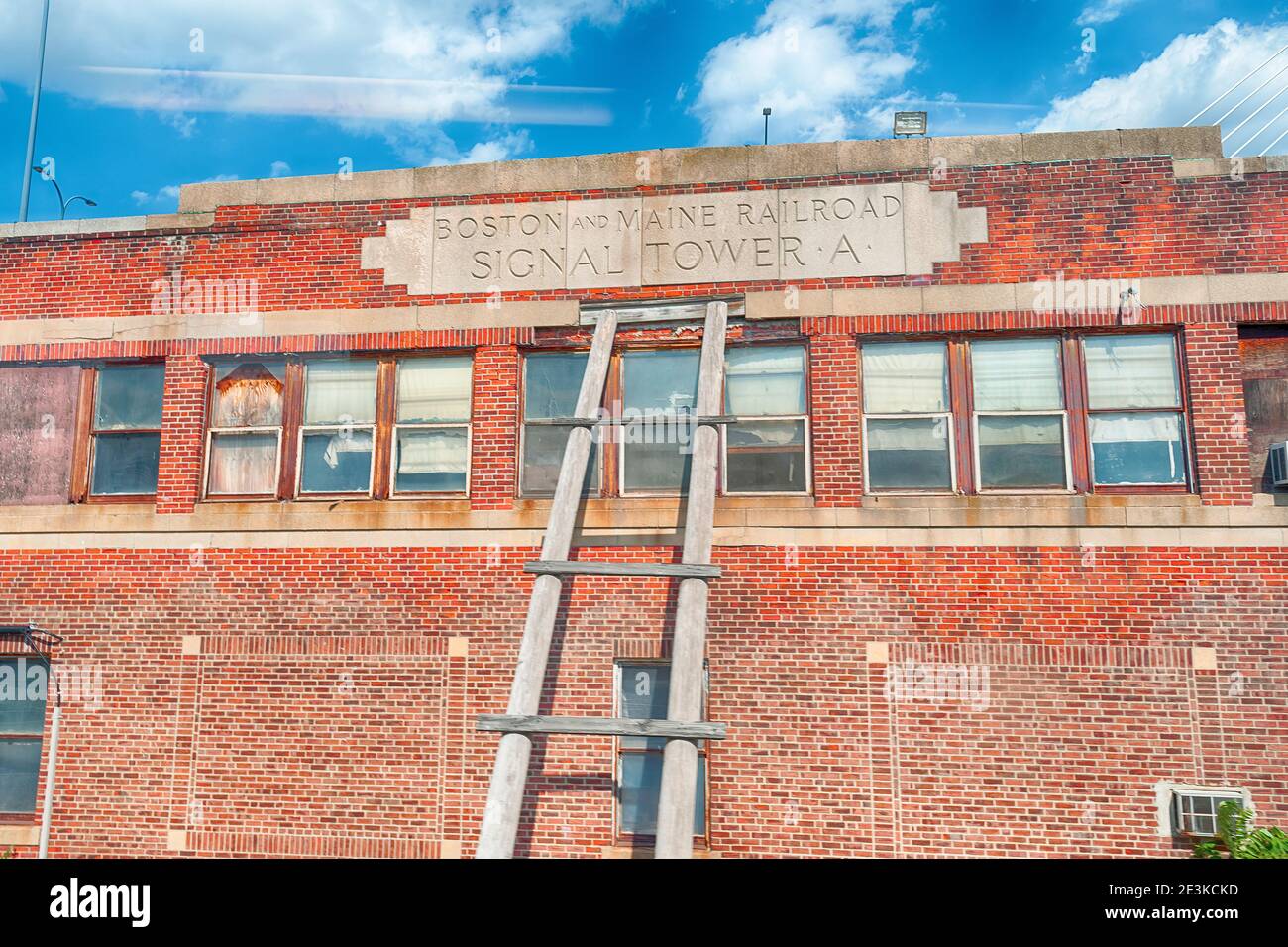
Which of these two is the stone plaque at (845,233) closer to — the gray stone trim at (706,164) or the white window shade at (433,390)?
the gray stone trim at (706,164)

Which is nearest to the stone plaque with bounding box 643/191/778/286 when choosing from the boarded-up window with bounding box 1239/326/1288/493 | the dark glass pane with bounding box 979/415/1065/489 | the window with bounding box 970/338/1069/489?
the window with bounding box 970/338/1069/489

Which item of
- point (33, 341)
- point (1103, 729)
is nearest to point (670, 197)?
point (1103, 729)

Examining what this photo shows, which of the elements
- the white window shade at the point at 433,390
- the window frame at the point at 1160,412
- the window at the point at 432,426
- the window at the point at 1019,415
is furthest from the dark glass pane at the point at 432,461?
the window frame at the point at 1160,412

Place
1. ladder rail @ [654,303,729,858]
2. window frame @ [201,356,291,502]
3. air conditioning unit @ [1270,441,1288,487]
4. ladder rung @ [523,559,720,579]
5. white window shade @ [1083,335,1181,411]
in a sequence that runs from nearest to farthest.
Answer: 1. ladder rail @ [654,303,729,858]
2. ladder rung @ [523,559,720,579]
3. air conditioning unit @ [1270,441,1288,487]
4. white window shade @ [1083,335,1181,411]
5. window frame @ [201,356,291,502]

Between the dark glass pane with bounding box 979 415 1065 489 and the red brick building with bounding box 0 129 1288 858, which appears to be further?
the dark glass pane with bounding box 979 415 1065 489

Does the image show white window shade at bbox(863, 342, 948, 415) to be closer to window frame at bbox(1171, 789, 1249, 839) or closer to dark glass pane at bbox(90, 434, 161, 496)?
window frame at bbox(1171, 789, 1249, 839)

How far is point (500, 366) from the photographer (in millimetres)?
10117

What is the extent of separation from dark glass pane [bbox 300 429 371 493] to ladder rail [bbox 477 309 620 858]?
254 centimetres

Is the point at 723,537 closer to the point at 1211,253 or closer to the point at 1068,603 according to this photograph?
the point at 1068,603

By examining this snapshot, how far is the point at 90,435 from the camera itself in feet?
35.5

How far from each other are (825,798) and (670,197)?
6.00 meters

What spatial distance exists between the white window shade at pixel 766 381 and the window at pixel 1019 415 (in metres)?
1.70

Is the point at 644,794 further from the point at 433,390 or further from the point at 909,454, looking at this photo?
the point at 433,390

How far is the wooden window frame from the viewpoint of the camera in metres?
10.7
